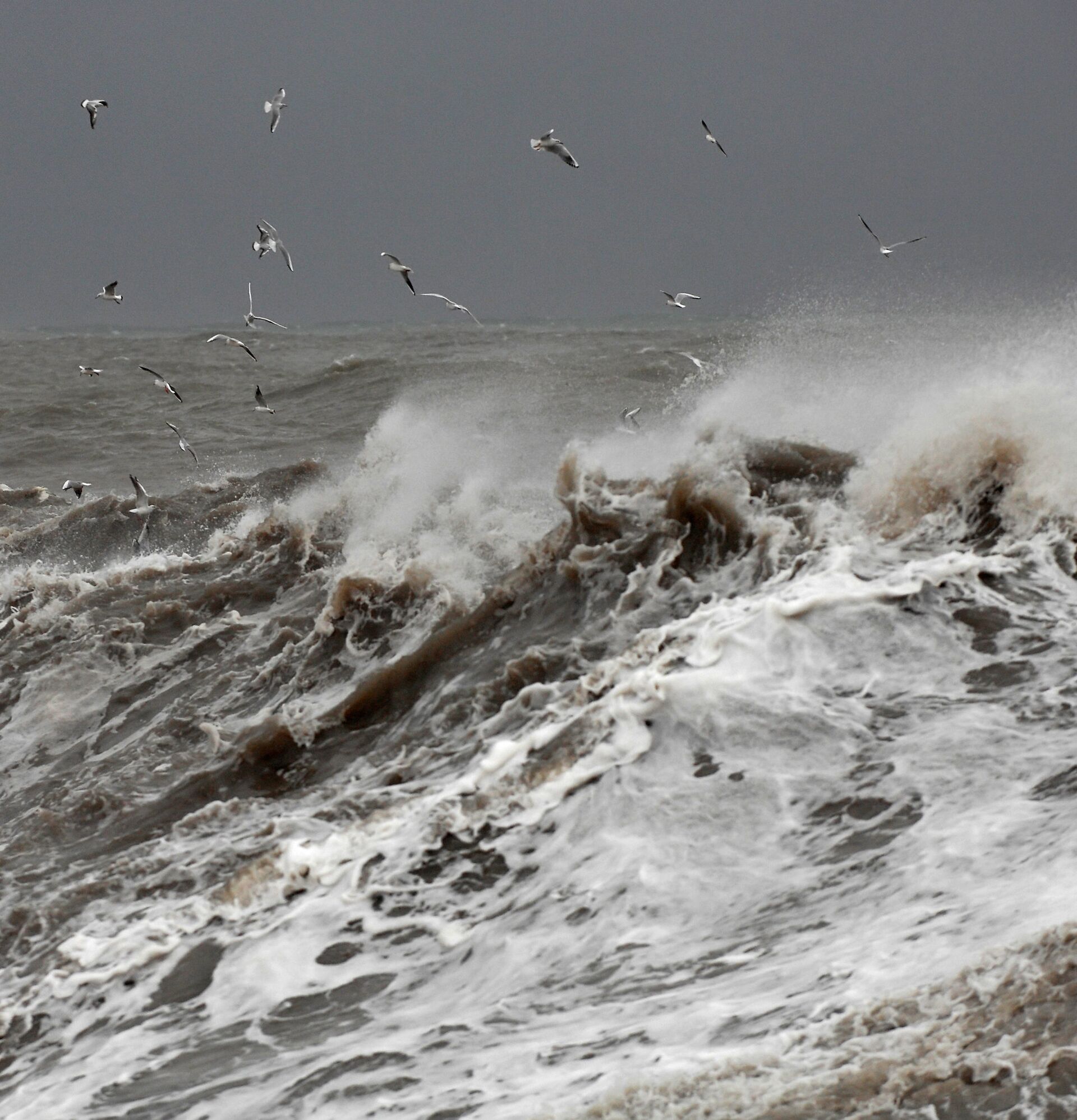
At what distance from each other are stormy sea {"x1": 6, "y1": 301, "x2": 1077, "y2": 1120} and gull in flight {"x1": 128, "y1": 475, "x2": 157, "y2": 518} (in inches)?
18.0

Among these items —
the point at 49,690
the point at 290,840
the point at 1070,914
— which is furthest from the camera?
the point at 49,690

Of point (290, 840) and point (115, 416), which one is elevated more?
point (115, 416)

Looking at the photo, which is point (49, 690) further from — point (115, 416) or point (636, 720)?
point (115, 416)

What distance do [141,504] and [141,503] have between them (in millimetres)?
25

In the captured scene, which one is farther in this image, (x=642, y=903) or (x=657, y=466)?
(x=657, y=466)

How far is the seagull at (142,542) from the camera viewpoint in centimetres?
995

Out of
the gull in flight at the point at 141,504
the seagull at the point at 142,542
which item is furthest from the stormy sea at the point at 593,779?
the gull in flight at the point at 141,504

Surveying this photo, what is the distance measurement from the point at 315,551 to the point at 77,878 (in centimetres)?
393

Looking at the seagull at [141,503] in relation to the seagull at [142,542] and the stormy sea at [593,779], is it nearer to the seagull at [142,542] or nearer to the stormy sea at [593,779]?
the seagull at [142,542]

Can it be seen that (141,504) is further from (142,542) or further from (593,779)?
(593,779)

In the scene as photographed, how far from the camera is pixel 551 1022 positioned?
138 inches

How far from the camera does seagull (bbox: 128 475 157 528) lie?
361 inches

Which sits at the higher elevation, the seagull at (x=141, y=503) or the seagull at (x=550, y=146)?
the seagull at (x=550, y=146)

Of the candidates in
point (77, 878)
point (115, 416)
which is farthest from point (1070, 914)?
point (115, 416)
